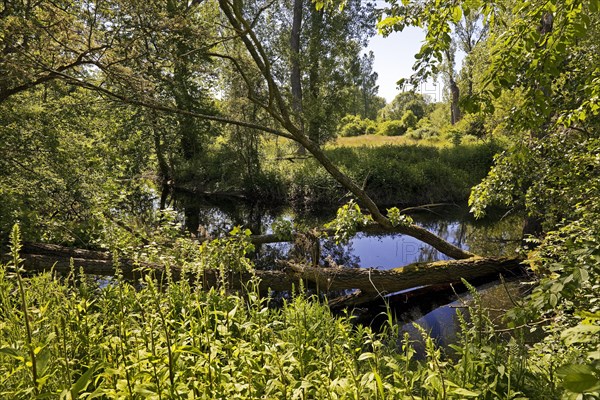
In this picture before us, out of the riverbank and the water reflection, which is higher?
the riverbank

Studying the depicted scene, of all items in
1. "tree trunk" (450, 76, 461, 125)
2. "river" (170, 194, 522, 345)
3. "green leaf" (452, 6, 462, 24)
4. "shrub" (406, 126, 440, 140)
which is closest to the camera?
"green leaf" (452, 6, 462, 24)

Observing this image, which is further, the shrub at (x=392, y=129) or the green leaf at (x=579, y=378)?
the shrub at (x=392, y=129)

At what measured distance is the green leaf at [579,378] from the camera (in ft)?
3.05

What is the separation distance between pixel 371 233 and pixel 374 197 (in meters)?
3.33

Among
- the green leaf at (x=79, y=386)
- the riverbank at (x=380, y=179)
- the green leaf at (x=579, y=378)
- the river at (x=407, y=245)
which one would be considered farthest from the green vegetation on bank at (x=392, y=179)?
the green leaf at (x=579, y=378)

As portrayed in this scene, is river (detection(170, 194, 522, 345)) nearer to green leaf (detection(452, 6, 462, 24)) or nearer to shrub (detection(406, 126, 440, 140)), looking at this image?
green leaf (detection(452, 6, 462, 24))

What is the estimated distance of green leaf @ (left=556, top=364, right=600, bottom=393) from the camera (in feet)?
3.05

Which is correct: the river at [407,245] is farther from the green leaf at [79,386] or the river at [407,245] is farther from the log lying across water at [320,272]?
the green leaf at [79,386]

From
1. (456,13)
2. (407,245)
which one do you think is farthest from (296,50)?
(456,13)

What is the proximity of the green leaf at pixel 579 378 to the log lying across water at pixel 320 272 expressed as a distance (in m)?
3.62

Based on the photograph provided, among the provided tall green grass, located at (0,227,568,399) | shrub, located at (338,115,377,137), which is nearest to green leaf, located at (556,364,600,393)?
tall green grass, located at (0,227,568,399)

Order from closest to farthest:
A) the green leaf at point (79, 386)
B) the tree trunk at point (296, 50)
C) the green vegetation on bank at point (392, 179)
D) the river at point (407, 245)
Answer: the green leaf at point (79, 386) < the river at point (407, 245) < the green vegetation on bank at point (392, 179) < the tree trunk at point (296, 50)

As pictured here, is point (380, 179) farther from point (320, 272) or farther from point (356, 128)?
point (356, 128)

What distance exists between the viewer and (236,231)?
5566 millimetres
